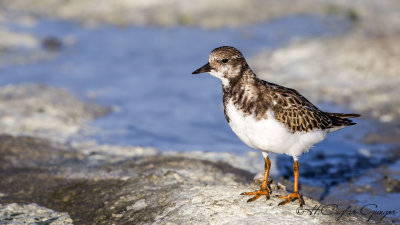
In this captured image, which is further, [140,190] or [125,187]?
[125,187]

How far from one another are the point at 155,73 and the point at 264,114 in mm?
9848

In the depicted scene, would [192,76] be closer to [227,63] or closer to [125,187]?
[125,187]

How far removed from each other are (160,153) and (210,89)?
5.23 meters

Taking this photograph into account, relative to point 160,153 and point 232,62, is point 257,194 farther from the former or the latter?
point 160,153

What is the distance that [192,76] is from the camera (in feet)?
49.7

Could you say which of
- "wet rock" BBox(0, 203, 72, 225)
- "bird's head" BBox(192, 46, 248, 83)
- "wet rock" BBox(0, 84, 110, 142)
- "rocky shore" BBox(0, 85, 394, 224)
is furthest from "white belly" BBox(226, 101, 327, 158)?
"wet rock" BBox(0, 84, 110, 142)

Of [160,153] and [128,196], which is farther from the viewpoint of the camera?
[160,153]

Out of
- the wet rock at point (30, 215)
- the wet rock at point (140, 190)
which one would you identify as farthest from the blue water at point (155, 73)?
the wet rock at point (30, 215)

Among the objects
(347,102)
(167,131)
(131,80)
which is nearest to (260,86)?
(167,131)

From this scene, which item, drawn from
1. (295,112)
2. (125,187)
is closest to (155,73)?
(125,187)

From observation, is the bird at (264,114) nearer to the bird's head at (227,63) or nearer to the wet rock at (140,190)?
the bird's head at (227,63)

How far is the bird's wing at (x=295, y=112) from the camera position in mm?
6137

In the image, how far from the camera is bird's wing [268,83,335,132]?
20.1 ft

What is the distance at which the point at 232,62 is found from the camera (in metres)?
6.36
